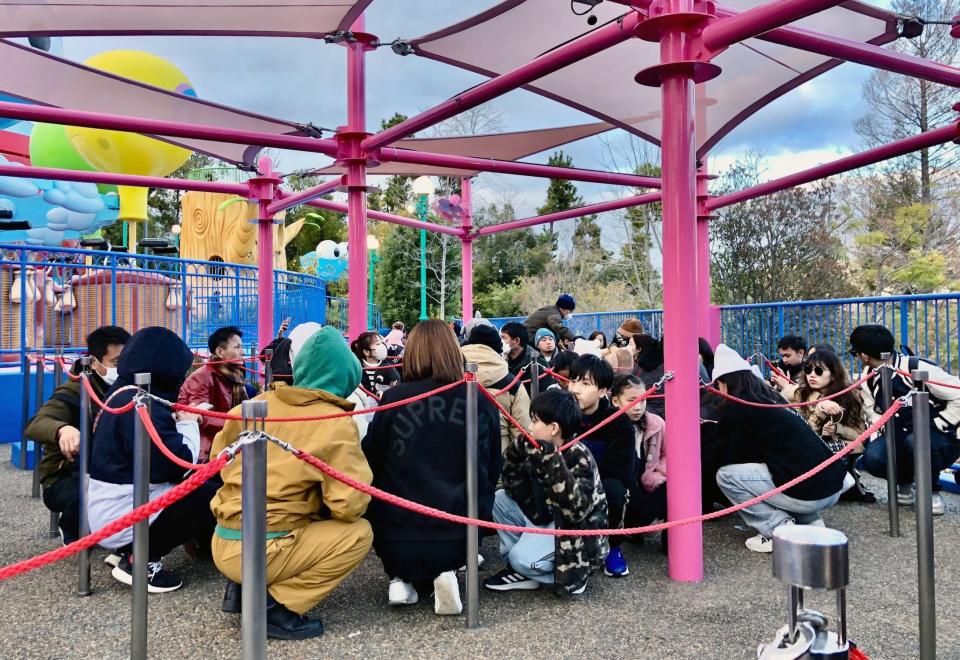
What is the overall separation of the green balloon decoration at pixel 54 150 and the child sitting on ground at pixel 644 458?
11.5 m

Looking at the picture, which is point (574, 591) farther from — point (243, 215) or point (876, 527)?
point (243, 215)

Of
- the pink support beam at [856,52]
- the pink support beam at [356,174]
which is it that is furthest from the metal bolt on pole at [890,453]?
the pink support beam at [356,174]

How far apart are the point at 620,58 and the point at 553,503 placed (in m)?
6.76

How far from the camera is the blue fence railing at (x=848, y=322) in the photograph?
7188 mm

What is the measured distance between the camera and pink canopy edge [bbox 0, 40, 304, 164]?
816 centimetres

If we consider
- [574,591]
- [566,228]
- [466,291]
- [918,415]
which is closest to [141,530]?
[574,591]

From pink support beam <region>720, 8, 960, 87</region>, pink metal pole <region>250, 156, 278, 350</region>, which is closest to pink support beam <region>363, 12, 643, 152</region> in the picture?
pink support beam <region>720, 8, 960, 87</region>

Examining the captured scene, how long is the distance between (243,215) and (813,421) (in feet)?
72.3

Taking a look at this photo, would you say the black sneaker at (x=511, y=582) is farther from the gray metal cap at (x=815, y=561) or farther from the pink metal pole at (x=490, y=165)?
the pink metal pole at (x=490, y=165)

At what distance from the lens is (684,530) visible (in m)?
4.24

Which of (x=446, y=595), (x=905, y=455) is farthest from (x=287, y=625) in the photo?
A: (x=905, y=455)

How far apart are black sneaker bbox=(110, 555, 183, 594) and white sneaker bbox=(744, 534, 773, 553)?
3.57 metres

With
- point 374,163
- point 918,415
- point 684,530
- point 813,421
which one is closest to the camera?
point 918,415

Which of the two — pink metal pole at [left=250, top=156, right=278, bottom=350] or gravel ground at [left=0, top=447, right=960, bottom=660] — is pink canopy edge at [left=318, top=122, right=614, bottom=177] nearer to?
pink metal pole at [left=250, top=156, right=278, bottom=350]
